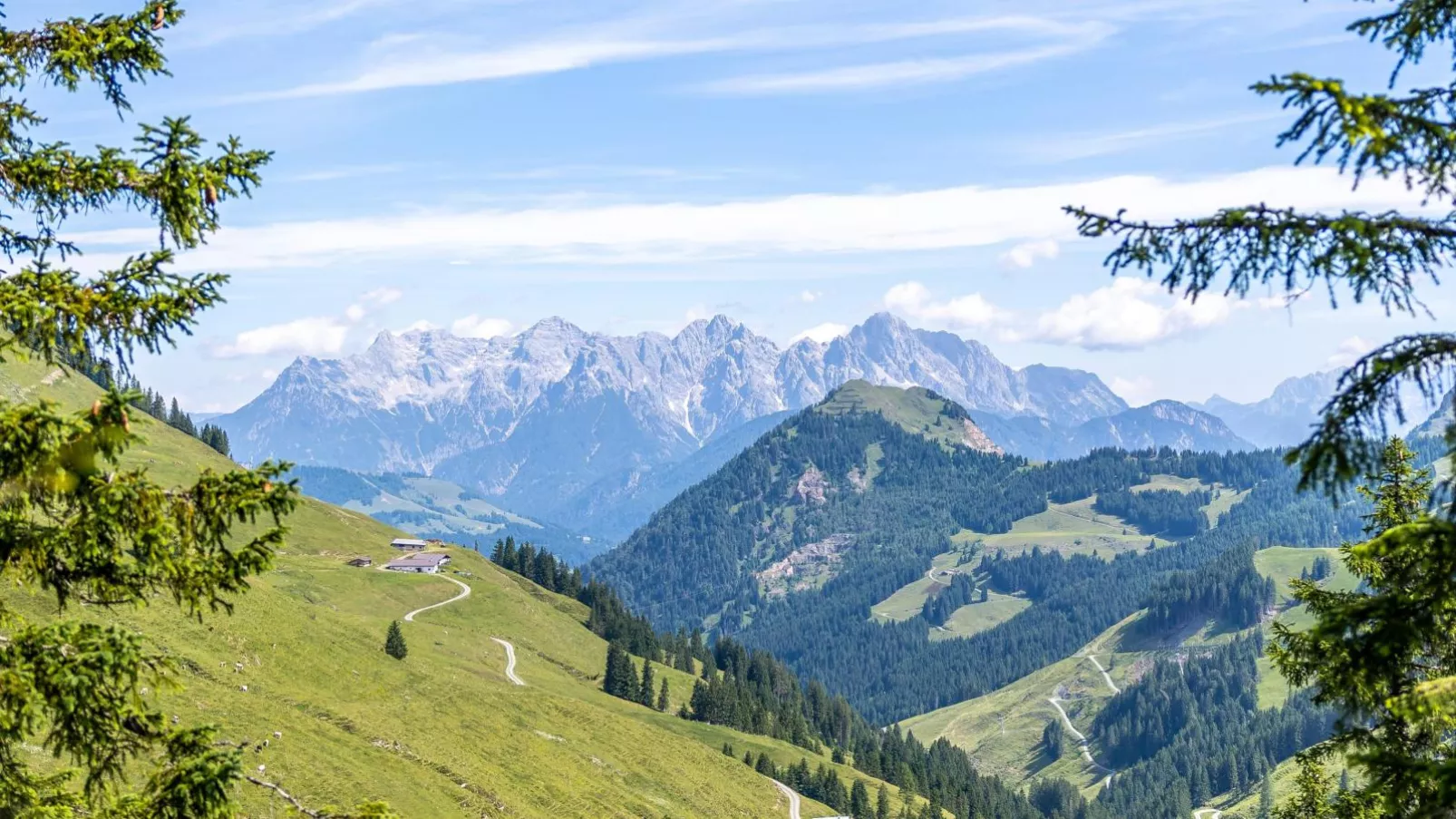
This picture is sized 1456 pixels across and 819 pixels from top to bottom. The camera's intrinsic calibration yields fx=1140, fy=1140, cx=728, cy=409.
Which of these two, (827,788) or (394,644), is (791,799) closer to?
(827,788)

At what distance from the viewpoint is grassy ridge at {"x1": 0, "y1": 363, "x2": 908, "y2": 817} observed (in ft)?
221

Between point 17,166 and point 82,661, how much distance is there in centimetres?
685

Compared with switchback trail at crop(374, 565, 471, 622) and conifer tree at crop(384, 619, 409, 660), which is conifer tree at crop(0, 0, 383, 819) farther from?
switchback trail at crop(374, 565, 471, 622)

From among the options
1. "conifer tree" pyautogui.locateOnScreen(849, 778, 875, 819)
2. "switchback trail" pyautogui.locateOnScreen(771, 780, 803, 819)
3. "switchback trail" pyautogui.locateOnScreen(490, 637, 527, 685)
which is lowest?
"conifer tree" pyautogui.locateOnScreen(849, 778, 875, 819)

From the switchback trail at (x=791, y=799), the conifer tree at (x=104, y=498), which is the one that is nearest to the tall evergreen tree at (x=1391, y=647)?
the conifer tree at (x=104, y=498)

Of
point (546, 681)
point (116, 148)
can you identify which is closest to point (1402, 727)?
point (116, 148)

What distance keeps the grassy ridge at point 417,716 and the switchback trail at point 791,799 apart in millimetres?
2246

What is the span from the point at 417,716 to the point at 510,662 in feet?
180

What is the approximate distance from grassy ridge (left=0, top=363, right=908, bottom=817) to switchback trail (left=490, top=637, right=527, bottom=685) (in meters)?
1.16

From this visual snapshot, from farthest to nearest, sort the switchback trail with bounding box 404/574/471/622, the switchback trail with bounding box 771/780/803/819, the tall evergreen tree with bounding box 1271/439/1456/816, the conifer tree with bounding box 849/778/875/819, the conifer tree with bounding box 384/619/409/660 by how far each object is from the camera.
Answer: the switchback trail with bounding box 404/574/471/622, the conifer tree with bounding box 849/778/875/819, the switchback trail with bounding box 771/780/803/819, the conifer tree with bounding box 384/619/409/660, the tall evergreen tree with bounding box 1271/439/1456/816

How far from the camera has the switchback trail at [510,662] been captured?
13250 cm

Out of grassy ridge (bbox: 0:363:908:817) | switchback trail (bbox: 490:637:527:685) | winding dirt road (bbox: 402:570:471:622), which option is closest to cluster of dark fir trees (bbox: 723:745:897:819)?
grassy ridge (bbox: 0:363:908:817)

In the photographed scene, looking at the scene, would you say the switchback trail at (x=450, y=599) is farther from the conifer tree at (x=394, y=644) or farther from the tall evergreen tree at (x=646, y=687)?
the conifer tree at (x=394, y=644)

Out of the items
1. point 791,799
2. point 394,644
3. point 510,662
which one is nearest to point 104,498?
point 394,644
